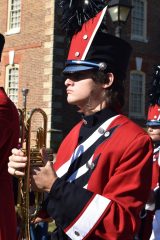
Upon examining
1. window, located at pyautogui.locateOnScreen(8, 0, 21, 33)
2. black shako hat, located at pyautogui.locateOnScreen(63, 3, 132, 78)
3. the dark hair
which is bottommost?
the dark hair

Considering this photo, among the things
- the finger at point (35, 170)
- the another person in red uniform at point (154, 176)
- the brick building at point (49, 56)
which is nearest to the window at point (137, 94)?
the brick building at point (49, 56)

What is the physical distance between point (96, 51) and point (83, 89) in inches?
9.5

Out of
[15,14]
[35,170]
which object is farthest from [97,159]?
[15,14]

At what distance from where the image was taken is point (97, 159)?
256 centimetres

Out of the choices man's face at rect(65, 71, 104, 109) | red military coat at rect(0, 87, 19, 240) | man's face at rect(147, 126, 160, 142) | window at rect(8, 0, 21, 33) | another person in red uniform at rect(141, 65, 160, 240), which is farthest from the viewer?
window at rect(8, 0, 21, 33)

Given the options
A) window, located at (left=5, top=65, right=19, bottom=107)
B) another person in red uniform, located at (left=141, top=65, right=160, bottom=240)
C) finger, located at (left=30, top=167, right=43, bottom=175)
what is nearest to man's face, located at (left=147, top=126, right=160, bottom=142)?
another person in red uniform, located at (left=141, top=65, right=160, bottom=240)

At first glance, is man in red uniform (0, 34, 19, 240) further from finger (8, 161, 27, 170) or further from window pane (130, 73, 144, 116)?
window pane (130, 73, 144, 116)

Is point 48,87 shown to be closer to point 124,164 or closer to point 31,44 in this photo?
point 31,44

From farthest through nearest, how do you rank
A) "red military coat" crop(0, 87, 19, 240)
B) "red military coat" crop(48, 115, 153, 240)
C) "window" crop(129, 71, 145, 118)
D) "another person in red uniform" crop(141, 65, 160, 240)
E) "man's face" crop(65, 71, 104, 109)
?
"window" crop(129, 71, 145, 118)
"another person in red uniform" crop(141, 65, 160, 240)
"red military coat" crop(0, 87, 19, 240)
"man's face" crop(65, 71, 104, 109)
"red military coat" crop(48, 115, 153, 240)

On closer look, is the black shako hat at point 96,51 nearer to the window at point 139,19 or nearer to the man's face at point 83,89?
the man's face at point 83,89

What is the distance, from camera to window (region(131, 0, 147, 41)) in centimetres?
2055

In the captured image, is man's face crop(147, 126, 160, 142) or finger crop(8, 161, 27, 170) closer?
finger crop(8, 161, 27, 170)

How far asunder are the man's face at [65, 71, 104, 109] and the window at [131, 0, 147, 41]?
1810cm

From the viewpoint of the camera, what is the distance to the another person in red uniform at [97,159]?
92.4 inches
